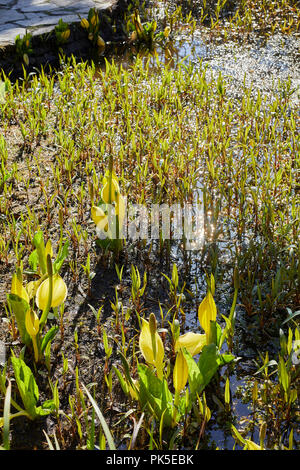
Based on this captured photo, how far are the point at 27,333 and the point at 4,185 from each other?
1.13 m

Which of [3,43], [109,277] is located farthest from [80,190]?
[3,43]

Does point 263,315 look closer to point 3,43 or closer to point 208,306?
point 208,306

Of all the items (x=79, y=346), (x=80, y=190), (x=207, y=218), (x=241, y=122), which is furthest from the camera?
(x=241, y=122)

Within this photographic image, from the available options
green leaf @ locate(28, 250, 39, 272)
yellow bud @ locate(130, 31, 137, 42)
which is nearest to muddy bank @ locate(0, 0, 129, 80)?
yellow bud @ locate(130, 31, 137, 42)

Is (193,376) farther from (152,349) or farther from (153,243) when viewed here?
(153,243)

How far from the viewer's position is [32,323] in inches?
65.6

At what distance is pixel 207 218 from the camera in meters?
2.51

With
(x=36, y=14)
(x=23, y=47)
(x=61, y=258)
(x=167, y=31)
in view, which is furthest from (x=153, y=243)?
(x=36, y=14)

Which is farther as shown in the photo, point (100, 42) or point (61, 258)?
point (100, 42)

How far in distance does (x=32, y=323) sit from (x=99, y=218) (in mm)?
614

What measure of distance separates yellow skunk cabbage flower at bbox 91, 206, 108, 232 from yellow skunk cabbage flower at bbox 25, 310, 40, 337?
58cm

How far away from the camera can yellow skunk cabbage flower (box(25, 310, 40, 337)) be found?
1655mm

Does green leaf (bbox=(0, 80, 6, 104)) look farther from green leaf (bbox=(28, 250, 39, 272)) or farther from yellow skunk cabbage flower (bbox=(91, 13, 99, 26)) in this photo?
green leaf (bbox=(28, 250, 39, 272))

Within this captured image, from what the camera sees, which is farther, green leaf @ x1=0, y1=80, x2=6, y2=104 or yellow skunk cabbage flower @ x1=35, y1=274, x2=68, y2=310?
green leaf @ x1=0, y1=80, x2=6, y2=104
